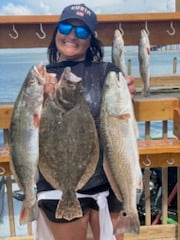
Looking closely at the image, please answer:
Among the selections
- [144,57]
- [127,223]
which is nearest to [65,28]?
[127,223]

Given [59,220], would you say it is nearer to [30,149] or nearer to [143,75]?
[30,149]

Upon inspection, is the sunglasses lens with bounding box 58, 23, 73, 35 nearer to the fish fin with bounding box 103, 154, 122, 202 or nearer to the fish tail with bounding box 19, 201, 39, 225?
the fish fin with bounding box 103, 154, 122, 202

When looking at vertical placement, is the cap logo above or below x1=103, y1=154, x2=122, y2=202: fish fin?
above

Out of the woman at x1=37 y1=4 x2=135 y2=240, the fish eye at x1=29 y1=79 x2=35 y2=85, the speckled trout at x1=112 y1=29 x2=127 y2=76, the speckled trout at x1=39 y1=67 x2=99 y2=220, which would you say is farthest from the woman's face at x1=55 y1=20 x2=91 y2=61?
the speckled trout at x1=112 y1=29 x2=127 y2=76

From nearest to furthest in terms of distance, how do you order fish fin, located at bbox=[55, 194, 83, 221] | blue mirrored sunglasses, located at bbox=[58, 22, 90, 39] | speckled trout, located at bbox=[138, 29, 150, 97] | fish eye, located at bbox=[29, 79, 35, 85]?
fish eye, located at bbox=[29, 79, 35, 85] < fish fin, located at bbox=[55, 194, 83, 221] < blue mirrored sunglasses, located at bbox=[58, 22, 90, 39] < speckled trout, located at bbox=[138, 29, 150, 97]

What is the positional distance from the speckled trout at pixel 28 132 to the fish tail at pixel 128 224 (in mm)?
433

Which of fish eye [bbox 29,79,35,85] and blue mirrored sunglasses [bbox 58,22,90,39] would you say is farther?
blue mirrored sunglasses [bbox 58,22,90,39]

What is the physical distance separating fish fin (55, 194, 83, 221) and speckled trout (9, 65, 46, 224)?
0.47ft

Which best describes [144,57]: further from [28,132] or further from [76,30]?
[28,132]

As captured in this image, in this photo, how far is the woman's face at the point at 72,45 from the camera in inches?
89.7

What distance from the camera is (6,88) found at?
18219 mm

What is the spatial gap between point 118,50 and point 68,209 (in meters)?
1.22

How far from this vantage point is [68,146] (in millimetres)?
2100

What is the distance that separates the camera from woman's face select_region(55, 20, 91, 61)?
228 centimetres
